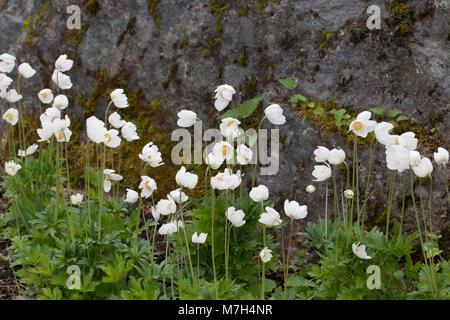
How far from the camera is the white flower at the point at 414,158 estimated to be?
250cm

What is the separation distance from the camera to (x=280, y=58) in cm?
406

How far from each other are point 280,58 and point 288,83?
23 cm

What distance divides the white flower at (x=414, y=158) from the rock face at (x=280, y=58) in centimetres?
108

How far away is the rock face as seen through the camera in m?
3.65

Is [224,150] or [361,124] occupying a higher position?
[361,124]

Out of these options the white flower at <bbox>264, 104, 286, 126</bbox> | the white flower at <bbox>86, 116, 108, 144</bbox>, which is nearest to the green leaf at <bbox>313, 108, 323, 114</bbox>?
the white flower at <bbox>264, 104, 286, 126</bbox>

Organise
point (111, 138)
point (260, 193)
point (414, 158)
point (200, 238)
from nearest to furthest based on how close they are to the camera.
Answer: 1. point (414, 158)
2. point (260, 193)
3. point (200, 238)
4. point (111, 138)

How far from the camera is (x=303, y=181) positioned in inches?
151

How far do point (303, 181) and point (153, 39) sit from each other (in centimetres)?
190

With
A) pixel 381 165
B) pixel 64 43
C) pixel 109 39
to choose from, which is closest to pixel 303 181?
pixel 381 165

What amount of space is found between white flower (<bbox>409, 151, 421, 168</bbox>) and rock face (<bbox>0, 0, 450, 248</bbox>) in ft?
3.55

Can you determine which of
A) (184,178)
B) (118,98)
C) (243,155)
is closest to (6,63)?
(118,98)

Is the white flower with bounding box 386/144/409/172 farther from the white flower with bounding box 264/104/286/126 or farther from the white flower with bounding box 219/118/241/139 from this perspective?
the white flower with bounding box 219/118/241/139

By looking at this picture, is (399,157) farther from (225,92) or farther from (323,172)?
(225,92)
